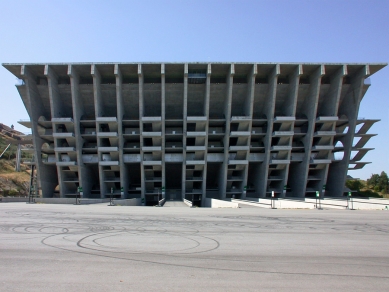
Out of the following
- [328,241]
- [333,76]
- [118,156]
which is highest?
[333,76]

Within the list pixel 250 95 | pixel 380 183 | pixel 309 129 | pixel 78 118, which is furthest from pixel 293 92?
pixel 380 183

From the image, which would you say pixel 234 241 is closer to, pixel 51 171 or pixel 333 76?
pixel 333 76

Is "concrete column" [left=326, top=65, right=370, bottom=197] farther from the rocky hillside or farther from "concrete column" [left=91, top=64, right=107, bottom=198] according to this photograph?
the rocky hillside

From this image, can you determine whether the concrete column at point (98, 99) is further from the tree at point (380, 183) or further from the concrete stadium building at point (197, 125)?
the tree at point (380, 183)

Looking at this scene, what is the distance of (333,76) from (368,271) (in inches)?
1725

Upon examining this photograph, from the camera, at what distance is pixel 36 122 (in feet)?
133

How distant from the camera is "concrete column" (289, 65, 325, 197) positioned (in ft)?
132

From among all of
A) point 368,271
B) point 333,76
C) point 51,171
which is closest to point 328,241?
point 368,271

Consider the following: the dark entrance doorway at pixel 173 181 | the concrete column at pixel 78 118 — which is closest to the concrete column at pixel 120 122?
the concrete column at pixel 78 118

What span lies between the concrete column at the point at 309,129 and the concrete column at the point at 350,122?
7.07 m

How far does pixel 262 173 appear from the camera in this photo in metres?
42.8

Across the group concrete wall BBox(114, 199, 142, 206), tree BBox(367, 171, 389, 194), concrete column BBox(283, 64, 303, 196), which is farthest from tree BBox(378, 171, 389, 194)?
concrete wall BBox(114, 199, 142, 206)

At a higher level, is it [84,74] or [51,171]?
[84,74]

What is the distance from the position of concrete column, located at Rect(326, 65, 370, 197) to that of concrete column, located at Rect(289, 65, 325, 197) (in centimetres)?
707
